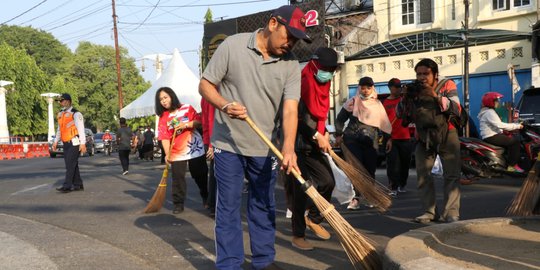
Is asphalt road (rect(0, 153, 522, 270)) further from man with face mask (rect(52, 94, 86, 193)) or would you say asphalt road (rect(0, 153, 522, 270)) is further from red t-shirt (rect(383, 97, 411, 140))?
red t-shirt (rect(383, 97, 411, 140))

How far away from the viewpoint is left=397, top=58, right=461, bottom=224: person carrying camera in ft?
19.9

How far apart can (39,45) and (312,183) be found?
7770cm

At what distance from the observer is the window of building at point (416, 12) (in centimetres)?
2634

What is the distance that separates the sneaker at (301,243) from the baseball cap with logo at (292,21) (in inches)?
81.1

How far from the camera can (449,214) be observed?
6.05 meters

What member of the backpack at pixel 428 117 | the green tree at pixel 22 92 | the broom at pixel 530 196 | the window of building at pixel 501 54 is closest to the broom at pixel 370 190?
the backpack at pixel 428 117

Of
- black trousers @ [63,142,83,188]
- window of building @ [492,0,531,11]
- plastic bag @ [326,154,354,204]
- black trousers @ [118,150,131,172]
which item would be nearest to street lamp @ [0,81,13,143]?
black trousers @ [118,150,131,172]

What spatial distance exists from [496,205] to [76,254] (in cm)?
536

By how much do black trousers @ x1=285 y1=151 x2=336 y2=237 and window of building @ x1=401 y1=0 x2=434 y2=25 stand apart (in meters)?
22.4

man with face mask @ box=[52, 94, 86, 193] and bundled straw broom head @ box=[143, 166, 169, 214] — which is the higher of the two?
man with face mask @ box=[52, 94, 86, 193]

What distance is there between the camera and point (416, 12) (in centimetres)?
2678

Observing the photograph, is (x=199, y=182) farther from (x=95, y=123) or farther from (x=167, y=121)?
(x=95, y=123)

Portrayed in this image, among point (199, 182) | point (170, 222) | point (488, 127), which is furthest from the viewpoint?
point (488, 127)

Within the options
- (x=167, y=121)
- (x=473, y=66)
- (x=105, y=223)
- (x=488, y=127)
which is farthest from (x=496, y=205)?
(x=473, y=66)
